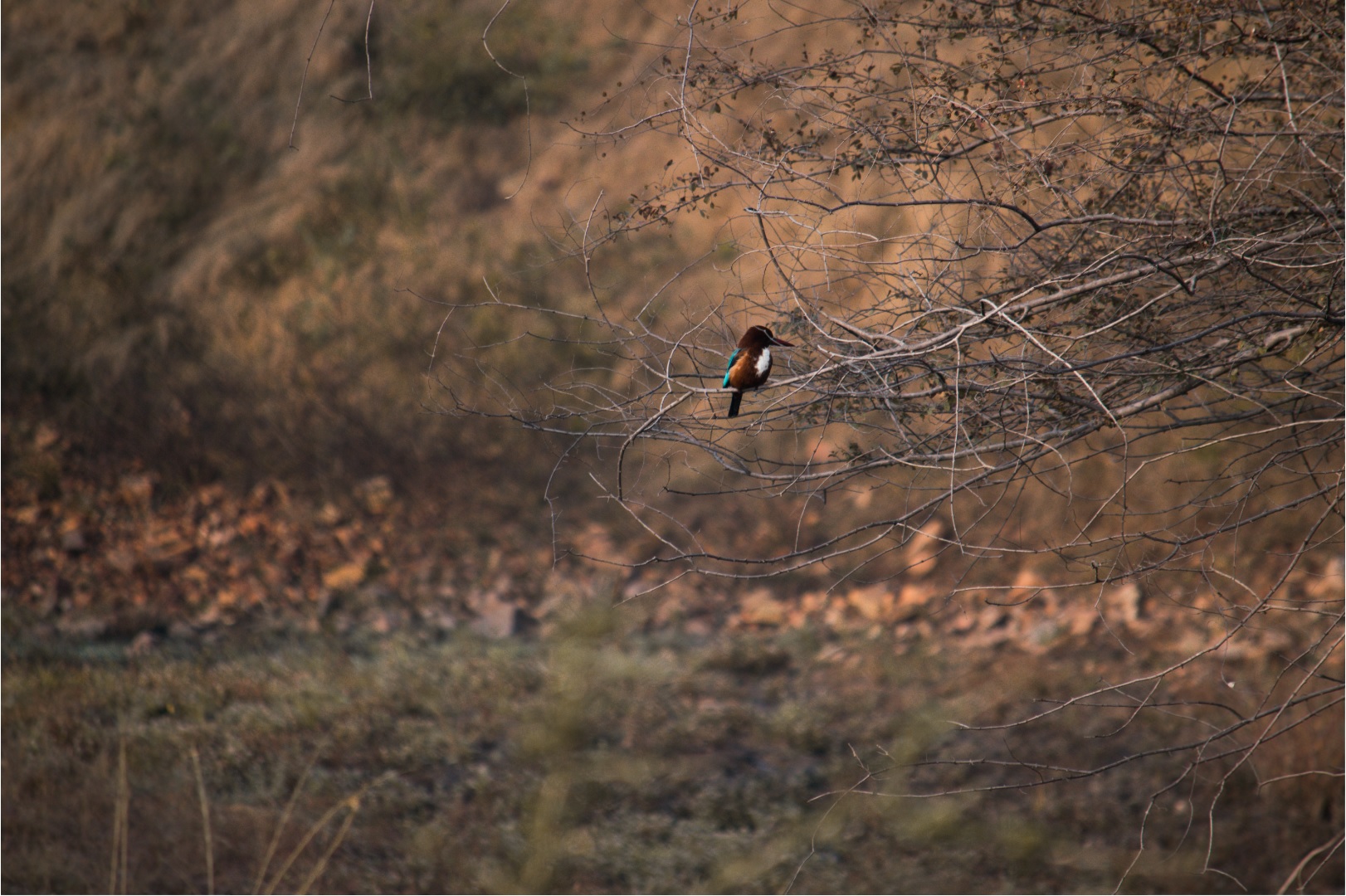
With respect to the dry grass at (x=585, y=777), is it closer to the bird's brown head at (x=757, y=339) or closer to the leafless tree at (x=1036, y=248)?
the leafless tree at (x=1036, y=248)

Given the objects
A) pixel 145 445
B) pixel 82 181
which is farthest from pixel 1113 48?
pixel 82 181

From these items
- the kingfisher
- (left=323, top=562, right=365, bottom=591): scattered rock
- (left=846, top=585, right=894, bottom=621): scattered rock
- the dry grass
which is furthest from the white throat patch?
(left=323, top=562, right=365, bottom=591): scattered rock

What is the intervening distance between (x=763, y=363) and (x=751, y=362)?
0.03m

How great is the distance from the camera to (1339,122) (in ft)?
8.84

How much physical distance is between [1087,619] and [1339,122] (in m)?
4.37

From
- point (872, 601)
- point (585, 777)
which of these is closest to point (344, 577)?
point (585, 777)

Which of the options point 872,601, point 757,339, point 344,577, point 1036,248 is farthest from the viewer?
point 344,577

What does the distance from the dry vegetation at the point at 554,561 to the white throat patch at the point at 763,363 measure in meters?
0.12

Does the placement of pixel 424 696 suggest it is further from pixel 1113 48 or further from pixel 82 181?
pixel 82 181

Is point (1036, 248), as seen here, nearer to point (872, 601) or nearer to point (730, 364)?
point (730, 364)

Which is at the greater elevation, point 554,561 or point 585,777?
point 554,561

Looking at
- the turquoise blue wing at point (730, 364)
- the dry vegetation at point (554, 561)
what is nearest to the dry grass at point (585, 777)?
the dry vegetation at point (554, 561)

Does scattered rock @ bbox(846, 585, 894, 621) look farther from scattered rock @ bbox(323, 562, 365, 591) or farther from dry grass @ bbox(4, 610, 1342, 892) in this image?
scattered rock @ bbox(323, 562, 365, 591)

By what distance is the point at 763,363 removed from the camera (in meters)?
2.68
